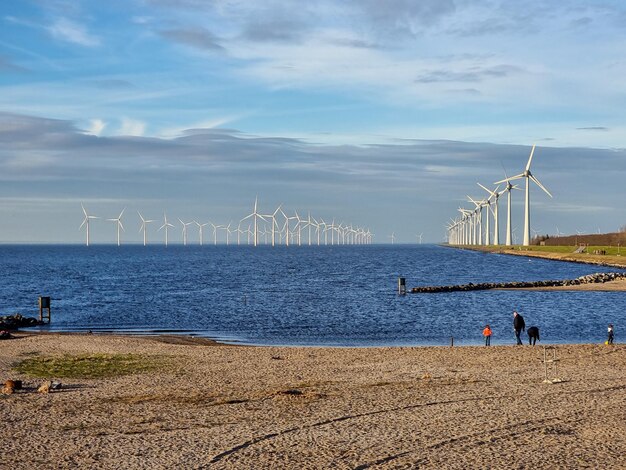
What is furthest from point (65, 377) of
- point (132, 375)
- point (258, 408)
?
point (258, 408)

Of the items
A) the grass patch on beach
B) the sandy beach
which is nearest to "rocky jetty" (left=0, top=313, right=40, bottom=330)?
the grass patch on beach

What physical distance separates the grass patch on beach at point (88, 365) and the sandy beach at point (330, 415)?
0.75 metres

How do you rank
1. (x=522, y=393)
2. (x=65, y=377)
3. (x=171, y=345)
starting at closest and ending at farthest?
(x=522, y=393) < (x=65, y=377) < (x=171, y=345)

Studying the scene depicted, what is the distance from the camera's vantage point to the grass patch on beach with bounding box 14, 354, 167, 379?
30766 mm

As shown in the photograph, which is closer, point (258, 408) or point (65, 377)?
point (258, 408)

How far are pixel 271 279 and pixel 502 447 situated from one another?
328 feet

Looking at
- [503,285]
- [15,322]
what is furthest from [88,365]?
[503,285]

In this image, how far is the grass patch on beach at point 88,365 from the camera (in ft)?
101

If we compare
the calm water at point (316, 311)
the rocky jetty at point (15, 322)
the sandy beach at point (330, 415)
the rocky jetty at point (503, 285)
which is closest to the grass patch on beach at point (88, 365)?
the sandy beach at point (330, 415)

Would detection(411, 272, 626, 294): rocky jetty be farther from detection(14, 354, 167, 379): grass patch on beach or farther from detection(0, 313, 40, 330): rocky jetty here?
detection(14, 354, 167, 379): grass patch on beach

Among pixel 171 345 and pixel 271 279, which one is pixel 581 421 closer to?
pixel 171 345

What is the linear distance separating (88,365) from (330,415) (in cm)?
1431

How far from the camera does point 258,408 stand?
930 inches

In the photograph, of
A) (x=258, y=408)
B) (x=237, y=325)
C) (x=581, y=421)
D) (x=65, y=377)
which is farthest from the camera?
(x=237, y=325)
